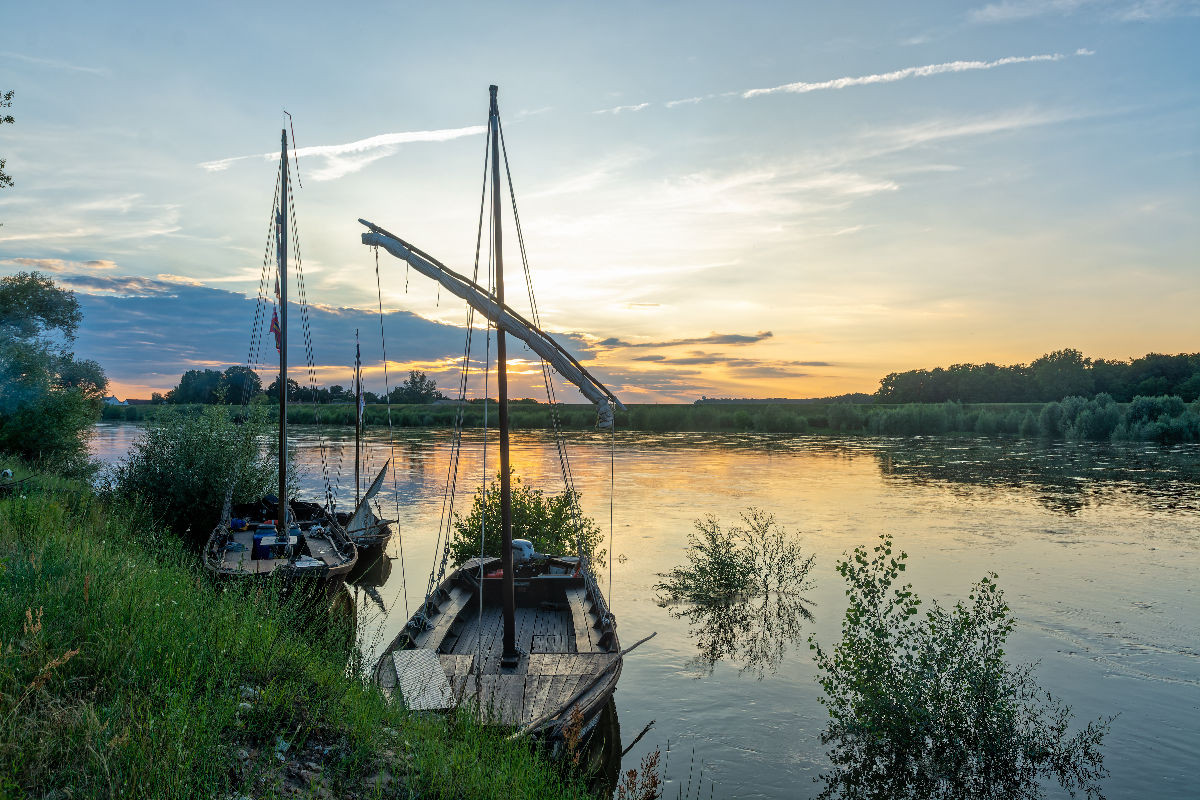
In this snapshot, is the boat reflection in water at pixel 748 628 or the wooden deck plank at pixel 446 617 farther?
the boat reflection in water at pixel 748 628

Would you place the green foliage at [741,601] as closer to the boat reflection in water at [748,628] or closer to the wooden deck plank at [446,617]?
the boat reflection in water at [748,628]

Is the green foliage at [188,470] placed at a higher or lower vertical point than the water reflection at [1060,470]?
higher

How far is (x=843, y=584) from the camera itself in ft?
80.5

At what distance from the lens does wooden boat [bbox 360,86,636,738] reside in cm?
982

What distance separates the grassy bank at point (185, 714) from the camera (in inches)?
202

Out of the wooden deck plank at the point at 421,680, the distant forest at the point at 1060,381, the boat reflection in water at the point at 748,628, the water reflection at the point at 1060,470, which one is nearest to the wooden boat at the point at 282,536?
the wooden deck plank at the point at 421,680

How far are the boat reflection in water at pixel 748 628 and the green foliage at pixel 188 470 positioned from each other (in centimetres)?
1902

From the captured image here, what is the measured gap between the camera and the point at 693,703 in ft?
51.5

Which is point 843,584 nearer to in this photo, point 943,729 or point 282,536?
point 943,729

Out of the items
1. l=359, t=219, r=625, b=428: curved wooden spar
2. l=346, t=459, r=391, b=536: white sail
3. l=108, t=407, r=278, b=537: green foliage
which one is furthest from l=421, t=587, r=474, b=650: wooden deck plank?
l=108, t=407, r=278, b=537: green foliage

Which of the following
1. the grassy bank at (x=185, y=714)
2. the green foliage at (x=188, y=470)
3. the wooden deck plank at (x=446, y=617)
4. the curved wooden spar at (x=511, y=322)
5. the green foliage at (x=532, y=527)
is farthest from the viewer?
the green foliage at (x=188, y=470)

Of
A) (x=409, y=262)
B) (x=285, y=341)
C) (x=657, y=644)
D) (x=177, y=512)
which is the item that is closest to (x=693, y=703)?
(x=657, y=644)

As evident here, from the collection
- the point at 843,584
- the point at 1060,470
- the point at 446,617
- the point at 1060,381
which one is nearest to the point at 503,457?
the point at 446,617

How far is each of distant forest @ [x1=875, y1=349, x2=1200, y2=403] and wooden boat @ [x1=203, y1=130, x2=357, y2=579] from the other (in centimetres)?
10486
